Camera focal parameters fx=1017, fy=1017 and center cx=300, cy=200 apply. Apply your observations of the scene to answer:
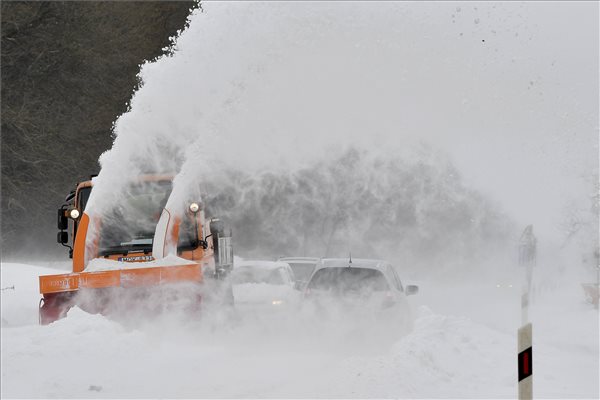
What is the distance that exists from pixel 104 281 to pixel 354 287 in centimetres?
364

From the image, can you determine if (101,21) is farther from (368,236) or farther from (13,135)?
(368,236)

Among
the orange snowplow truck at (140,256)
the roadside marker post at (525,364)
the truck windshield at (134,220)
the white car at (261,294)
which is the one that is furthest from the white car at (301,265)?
the roadside marker post at (525,364)

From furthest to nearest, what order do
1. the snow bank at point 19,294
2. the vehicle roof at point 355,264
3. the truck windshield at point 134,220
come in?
the snow bank at point 19,294, the vehicle roof at point 355,264, the truck windshield at point 134,220

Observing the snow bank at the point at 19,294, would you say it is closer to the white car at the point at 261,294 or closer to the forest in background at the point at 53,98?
the white car at the point at 261,294

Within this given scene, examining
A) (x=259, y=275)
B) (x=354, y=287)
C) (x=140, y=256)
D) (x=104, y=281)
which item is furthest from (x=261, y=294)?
(x=104, y=281)

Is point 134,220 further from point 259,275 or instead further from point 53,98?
point 53,98

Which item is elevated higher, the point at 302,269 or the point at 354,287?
the point at 354,287

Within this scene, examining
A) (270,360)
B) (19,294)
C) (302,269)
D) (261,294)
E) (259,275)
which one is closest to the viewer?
(270,360)

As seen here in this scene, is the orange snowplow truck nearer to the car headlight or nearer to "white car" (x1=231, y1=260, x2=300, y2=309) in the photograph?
the car headlight

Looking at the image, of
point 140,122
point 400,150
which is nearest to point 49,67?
point 400,150

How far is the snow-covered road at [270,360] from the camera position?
972 cm

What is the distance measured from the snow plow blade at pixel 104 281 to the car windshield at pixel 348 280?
2.53 meters

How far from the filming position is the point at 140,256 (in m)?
13.1

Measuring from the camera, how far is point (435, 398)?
9578mm
